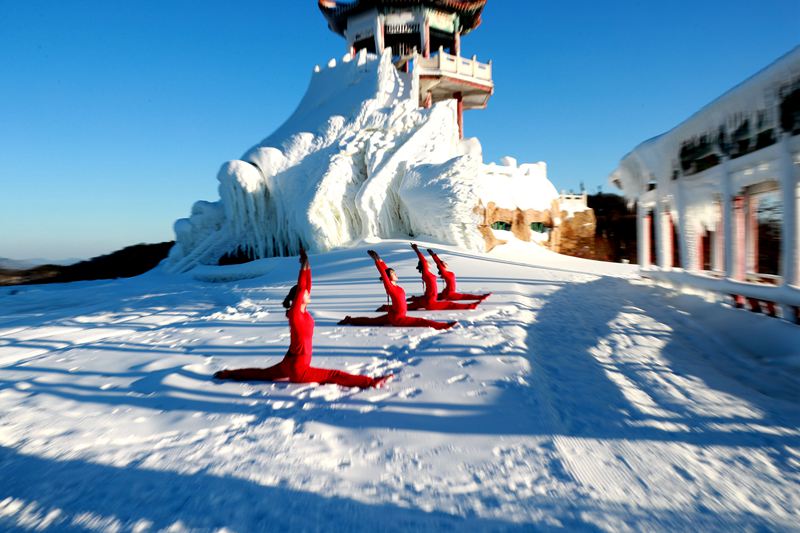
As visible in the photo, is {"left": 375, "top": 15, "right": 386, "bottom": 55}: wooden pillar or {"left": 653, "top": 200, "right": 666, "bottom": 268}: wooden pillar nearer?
{"left": 653, "top": 200, "right": 666, "bottom": 268}: wooden pillar

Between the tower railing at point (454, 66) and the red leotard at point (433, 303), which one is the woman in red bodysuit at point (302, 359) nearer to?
the red leotard at point (433, 303)

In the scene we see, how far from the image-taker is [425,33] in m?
21.2

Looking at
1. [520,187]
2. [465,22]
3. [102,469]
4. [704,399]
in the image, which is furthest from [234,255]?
[465,22]

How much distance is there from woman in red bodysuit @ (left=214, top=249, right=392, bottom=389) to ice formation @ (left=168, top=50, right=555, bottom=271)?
10.8m

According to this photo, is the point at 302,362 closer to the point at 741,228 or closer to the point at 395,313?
the point at 395,313

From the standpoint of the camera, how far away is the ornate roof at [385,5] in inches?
810

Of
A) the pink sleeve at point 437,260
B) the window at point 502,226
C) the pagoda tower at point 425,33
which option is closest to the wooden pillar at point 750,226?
the pink sleeve at point 437,260

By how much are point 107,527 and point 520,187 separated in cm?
2037

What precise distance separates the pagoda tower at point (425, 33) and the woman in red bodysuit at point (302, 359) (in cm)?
1891

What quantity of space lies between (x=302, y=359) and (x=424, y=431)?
4.48ft

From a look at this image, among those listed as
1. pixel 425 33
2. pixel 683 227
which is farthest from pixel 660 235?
pixel 425 33

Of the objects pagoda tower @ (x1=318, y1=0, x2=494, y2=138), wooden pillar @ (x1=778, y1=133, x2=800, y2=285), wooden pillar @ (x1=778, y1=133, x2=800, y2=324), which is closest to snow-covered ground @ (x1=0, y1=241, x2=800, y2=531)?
wooden pillar @ (x1=778, y1=133, x2=800, y2=324)

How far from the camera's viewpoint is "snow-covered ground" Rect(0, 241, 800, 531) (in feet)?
6.23

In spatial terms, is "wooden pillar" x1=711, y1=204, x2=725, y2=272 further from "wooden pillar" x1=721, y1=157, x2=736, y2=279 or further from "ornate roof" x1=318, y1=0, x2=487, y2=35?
"ornate roof" x1=318, y1=0, x2=487, y2=35
